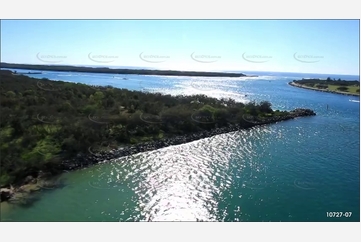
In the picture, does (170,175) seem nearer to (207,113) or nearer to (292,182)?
(292,182)

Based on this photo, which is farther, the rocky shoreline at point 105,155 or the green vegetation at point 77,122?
the green vegetation at point 77,122

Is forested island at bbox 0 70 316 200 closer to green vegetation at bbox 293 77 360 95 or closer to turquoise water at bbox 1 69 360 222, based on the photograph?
turquoise water at bbox 1 69 360 222

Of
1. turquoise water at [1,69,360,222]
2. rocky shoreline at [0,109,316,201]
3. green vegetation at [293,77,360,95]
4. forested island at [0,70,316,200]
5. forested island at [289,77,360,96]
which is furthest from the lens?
green vegetation at [293,77,360,95]

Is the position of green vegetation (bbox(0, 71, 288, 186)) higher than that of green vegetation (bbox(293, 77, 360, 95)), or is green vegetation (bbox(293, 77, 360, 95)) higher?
green vegetation (bbox(293, 77, 360, 95))

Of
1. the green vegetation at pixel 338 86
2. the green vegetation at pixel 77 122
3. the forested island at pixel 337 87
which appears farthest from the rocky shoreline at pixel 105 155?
the green vegetation at pixel 338 86

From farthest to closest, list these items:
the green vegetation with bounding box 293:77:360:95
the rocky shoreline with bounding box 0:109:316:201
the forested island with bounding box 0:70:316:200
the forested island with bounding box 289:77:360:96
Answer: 1. the green vegetation with bounding box 293:77:360:95
2. the forested island with bounding box 289:77:360:96
3. the forested island with bounding box 0:70:316:200
4. the rocky shoreline with bounding box 0:109:316:201


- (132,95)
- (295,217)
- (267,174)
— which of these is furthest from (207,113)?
(295,217)

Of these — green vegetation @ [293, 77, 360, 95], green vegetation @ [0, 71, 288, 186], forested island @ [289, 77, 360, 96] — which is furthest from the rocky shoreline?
green vegetation @ [293, 77, 360, 95]

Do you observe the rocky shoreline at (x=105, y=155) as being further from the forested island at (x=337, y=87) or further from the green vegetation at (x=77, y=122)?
the forested island at (x=337, y=87)
